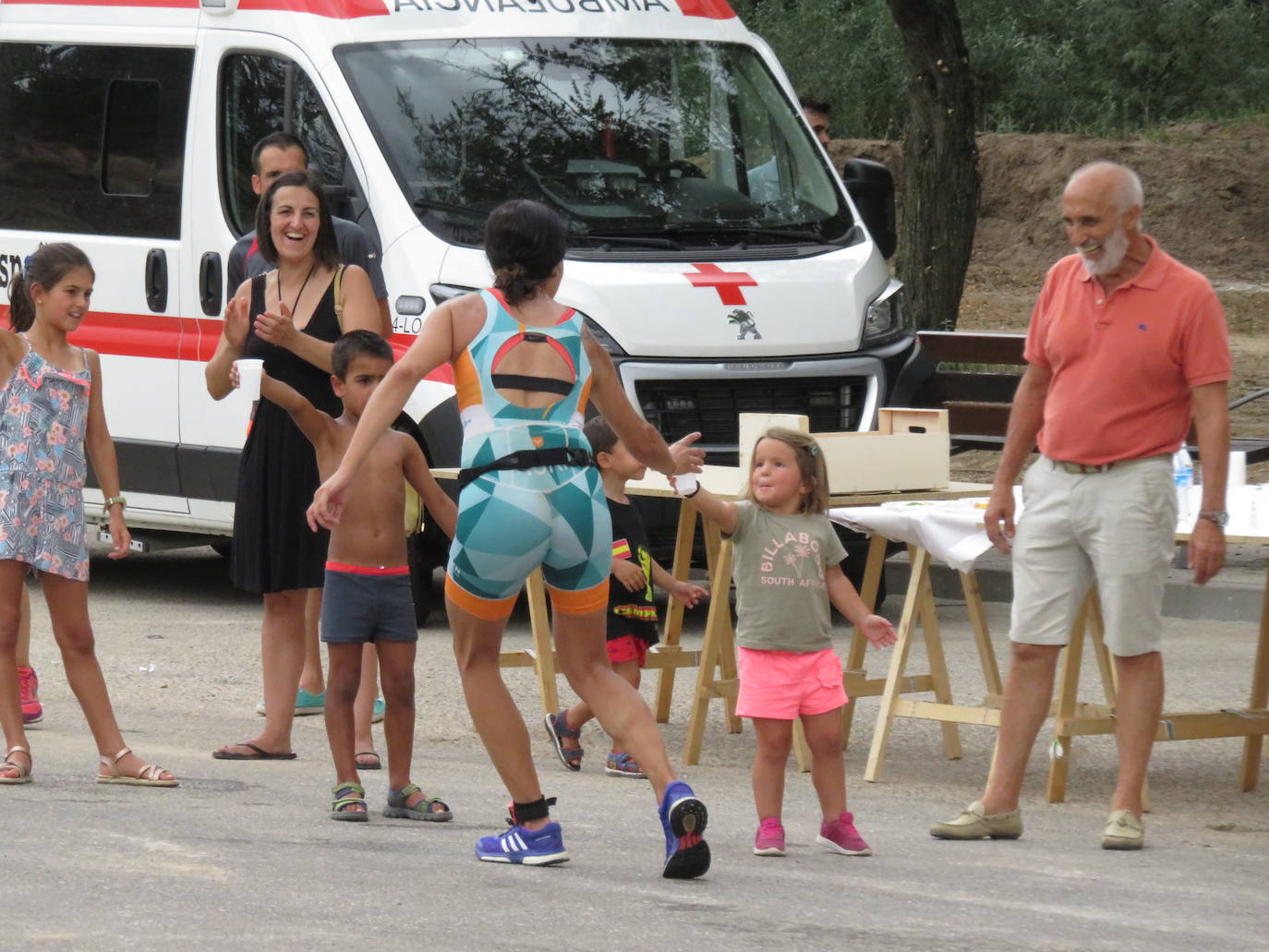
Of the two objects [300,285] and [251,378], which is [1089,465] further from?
[300,285]

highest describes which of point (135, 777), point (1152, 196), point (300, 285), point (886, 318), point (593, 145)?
point (1152, 196)

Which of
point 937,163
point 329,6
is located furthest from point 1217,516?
point 937,163

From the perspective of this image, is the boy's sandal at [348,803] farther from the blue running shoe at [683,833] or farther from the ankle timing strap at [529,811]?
the blue running shoe at [683,833]

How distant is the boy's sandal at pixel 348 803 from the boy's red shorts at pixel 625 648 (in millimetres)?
1467

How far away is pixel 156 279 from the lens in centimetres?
1052

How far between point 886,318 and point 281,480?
3.93 metres

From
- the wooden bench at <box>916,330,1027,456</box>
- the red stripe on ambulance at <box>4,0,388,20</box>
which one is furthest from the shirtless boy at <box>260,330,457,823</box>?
the wooden bench at <box>916,330,1027,456</box>

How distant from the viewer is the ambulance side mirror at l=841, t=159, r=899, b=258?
36.1ft

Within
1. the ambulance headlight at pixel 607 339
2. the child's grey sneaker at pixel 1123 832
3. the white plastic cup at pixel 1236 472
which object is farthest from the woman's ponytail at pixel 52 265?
the white plastic cup at pixel 1236 472

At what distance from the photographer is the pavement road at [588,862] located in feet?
15.8

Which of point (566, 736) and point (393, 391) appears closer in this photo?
point (393, 391)

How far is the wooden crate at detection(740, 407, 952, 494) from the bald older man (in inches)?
55.9

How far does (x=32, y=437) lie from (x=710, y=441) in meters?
3.85

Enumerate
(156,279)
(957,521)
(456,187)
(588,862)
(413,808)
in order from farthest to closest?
(156,279) < (456,187) < (957,521) < (413,808) < (588,862)
